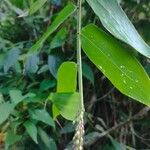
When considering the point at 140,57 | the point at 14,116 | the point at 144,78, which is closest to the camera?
the point at 144,78

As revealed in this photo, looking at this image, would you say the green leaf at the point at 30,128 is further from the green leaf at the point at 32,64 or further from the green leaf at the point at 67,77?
the green leaf at the point at 67,77

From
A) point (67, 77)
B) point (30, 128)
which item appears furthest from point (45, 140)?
point (67, 77)

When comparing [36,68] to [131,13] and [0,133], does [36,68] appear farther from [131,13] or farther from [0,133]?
[131,13]

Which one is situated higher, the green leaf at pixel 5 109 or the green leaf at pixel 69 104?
the green leaf at pixel 5 109

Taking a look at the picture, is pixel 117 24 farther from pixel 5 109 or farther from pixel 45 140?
pixel 45 140

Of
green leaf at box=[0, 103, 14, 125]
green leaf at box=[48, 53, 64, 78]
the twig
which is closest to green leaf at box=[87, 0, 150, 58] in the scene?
green leaf at box=[0, 103, 14, 125]

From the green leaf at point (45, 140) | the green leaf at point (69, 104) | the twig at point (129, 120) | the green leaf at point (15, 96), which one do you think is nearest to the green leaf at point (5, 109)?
the green leaf at point (15, 96)

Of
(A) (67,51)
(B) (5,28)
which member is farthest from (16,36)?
(A) (67,51)

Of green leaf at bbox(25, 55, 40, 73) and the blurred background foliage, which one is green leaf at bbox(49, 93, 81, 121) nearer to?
the blurred background foliage
